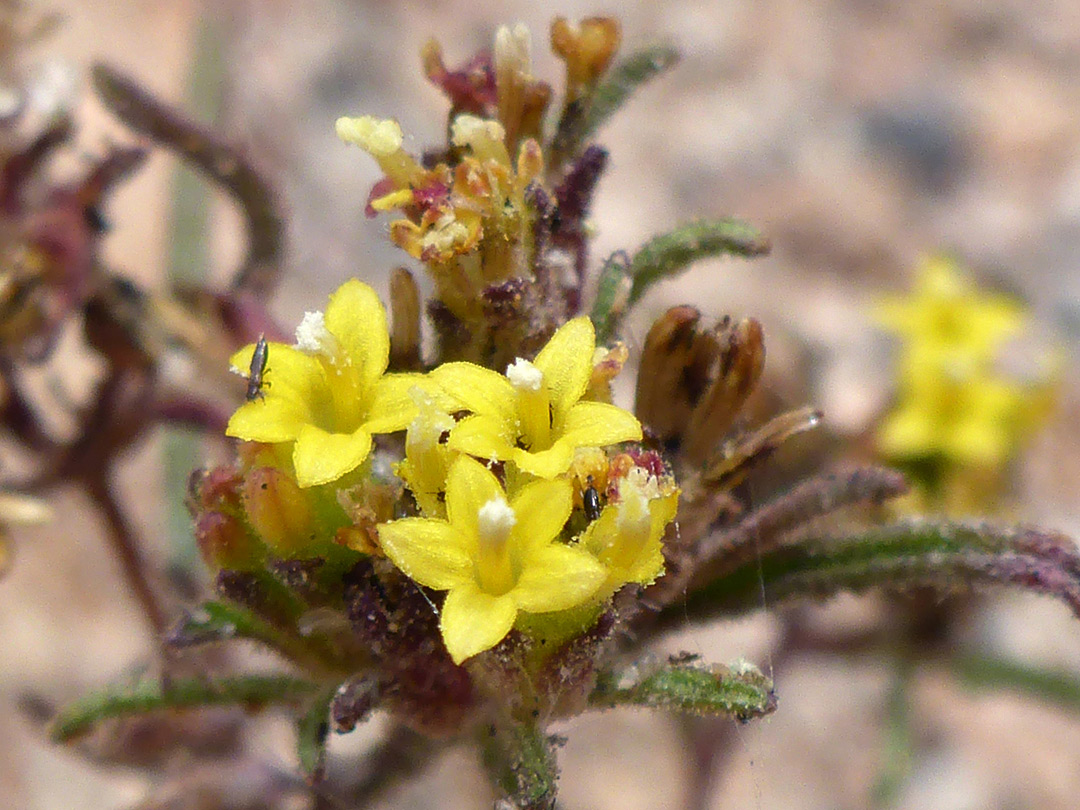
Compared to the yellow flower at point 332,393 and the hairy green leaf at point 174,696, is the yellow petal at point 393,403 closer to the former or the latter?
the yellow flower at point 332,393

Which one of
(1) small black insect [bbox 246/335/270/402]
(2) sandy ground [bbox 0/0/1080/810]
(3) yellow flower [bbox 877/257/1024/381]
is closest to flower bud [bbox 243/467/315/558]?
(1) small black insect [bbox 246/335/270/402]

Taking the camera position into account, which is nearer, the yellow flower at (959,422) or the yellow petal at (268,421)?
the yellow petal at (268,421)

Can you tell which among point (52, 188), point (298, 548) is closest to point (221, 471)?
point (298, 548)

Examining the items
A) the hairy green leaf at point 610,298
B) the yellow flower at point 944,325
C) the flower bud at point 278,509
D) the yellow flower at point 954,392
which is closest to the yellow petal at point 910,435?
the yellow flower at point 954,392

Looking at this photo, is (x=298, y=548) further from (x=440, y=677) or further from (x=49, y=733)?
(x=49, y=733)

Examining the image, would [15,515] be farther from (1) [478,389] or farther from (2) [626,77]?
(2) [626,77]

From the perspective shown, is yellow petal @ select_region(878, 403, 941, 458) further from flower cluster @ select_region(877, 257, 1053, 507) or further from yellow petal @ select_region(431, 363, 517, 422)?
yellow petal @ select_region(431, 363, 517, 422)
